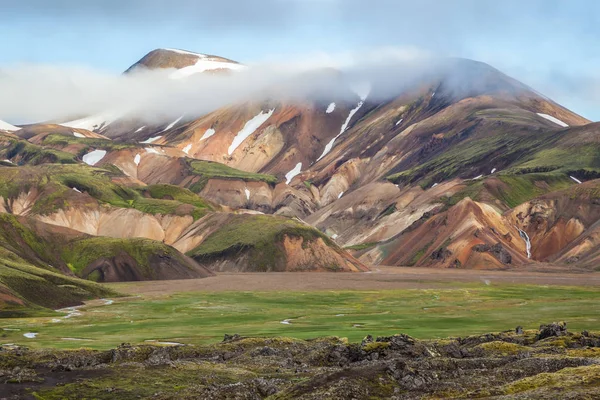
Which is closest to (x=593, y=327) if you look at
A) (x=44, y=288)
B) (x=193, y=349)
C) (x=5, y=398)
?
(x=193, y=349)

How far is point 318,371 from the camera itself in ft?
167

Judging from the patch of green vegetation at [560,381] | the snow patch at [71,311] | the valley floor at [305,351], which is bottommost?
the snow patch at [71,311]

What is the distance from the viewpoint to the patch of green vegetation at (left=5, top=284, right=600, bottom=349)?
9419 cm

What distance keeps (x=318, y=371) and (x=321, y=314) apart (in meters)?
76.0

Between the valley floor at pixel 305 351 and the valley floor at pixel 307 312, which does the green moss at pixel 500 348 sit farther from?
the valley floor at pixel 307 312

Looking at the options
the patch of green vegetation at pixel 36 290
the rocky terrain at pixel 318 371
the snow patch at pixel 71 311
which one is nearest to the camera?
the rocky terrain at pixel 318 371

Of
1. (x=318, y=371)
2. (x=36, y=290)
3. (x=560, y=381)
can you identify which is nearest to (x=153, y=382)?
(x=318, y=371)

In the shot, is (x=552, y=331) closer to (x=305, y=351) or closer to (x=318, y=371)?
(x=305, y=351)

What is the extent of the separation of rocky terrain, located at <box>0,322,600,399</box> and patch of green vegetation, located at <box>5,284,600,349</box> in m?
22.6

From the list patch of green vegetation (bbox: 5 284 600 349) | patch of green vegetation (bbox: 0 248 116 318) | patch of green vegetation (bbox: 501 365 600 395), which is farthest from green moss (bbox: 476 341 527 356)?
patch of green vegetation (bbox: 0 248 116 318)

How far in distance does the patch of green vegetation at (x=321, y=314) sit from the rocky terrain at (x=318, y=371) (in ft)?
74.1

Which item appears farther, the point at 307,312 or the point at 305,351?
the point at 307,312

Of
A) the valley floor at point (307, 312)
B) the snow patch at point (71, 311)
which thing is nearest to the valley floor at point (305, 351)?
the valley floor at point (307, 312)

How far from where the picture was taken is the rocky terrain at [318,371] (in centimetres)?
3906
